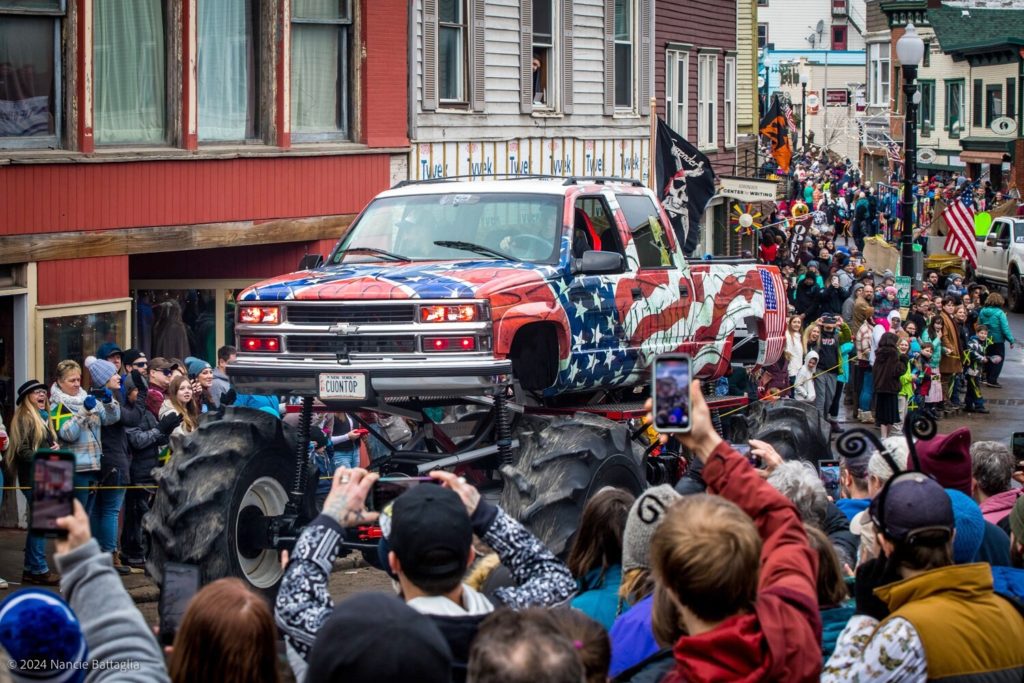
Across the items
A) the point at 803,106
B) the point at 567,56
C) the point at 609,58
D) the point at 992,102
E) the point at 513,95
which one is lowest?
the point at 513,95

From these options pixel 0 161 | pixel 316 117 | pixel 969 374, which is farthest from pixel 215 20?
pixel 969 374

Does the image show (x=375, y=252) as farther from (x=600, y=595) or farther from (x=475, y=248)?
(x=600, y=595)

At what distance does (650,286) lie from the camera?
12.1m

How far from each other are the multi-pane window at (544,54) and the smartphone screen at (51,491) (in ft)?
69.6

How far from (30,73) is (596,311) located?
7.39m

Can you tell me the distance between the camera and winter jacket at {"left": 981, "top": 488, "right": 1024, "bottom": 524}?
7.60 m

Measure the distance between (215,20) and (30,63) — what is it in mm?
2982

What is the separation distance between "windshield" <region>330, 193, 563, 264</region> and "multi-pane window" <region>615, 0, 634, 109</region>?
56.1 ft

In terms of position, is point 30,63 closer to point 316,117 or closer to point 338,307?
point 316,117

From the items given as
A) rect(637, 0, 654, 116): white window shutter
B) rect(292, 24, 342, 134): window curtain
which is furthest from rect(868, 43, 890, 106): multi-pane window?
rect(292, 24, 342, 134): window curtain

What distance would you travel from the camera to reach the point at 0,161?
49.2ft

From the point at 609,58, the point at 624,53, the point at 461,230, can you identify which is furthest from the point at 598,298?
the point at 624,53

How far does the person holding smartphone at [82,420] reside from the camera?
40.5 feet

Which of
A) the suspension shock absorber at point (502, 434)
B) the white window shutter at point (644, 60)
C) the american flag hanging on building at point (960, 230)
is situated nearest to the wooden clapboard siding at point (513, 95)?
the white window shutter at point (644, 60)
